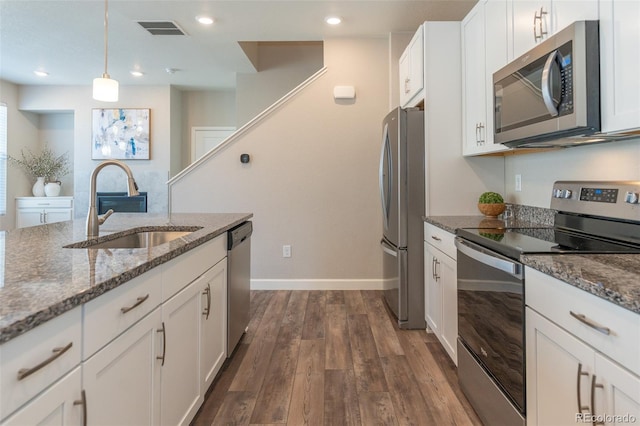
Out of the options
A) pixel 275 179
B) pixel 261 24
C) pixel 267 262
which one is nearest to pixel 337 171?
pixel 275 179

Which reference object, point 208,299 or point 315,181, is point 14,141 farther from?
point 208,299

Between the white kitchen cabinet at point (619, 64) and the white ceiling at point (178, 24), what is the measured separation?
2150mm

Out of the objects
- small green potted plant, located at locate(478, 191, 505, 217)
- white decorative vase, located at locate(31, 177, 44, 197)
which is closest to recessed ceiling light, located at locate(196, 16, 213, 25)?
small green potted plant, located at locate(478, 191, 505, 217)

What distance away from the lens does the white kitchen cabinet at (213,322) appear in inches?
69.3

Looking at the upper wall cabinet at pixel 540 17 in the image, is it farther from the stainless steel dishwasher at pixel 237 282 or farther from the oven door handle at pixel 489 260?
the stainless steel dishwasher at pixel 237 282

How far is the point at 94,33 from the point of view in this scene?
3865 mm

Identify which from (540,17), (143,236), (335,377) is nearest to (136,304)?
(143,236)

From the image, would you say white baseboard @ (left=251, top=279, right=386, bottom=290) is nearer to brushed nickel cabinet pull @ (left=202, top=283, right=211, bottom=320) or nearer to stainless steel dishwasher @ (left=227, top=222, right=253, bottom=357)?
stainless steel dishwasher @ (left=227, top=222, right=253, bottom=357)

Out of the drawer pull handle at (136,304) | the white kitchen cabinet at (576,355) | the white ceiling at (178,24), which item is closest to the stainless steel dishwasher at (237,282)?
the drawer pull handle at (136,304)

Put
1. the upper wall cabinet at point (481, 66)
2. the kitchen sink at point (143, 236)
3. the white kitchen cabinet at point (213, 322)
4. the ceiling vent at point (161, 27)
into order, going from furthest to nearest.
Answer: the ceiling vent at point (161, 27)
the upper wall cabinet at point (481, 66)
the kitchen sink at point (143, 236)
the white kitchen cabinet at point (213, 322)

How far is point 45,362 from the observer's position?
0.72 metres

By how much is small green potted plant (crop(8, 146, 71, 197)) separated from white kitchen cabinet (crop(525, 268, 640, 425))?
6.70 meters

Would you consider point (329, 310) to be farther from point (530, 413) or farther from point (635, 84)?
point (635, 84)

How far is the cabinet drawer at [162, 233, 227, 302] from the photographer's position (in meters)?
1.36
